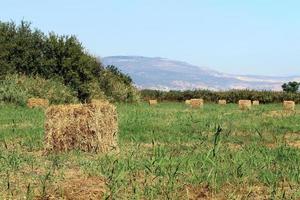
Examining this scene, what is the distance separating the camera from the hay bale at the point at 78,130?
43.6 feet

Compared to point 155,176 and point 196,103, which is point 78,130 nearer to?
point 155,176

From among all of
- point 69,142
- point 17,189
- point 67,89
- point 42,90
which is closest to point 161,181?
point 17,189

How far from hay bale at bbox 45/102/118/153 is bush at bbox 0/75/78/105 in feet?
81.0

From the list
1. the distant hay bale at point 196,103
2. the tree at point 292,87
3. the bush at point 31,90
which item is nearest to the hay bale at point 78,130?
the bush at point 31,90

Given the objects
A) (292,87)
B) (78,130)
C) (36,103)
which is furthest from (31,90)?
(292,87)

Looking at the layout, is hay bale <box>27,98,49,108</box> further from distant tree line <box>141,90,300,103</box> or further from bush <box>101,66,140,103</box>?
distant tree line <box>141,90,300,103</box>

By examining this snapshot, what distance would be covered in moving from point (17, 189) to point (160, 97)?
232 feet

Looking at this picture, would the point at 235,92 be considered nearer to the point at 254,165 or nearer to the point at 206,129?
the point at 206,129

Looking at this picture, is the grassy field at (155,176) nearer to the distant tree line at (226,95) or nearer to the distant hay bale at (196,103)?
the distant hay bale at (196,103)

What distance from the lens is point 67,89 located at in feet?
153

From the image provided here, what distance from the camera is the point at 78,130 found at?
13406 mm

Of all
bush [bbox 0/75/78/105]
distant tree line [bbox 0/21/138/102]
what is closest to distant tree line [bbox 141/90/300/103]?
distant tree line [bbox 0/21/138/102]

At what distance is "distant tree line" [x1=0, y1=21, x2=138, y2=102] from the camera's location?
49594 millimetres

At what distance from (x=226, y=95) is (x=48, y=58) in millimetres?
30474
